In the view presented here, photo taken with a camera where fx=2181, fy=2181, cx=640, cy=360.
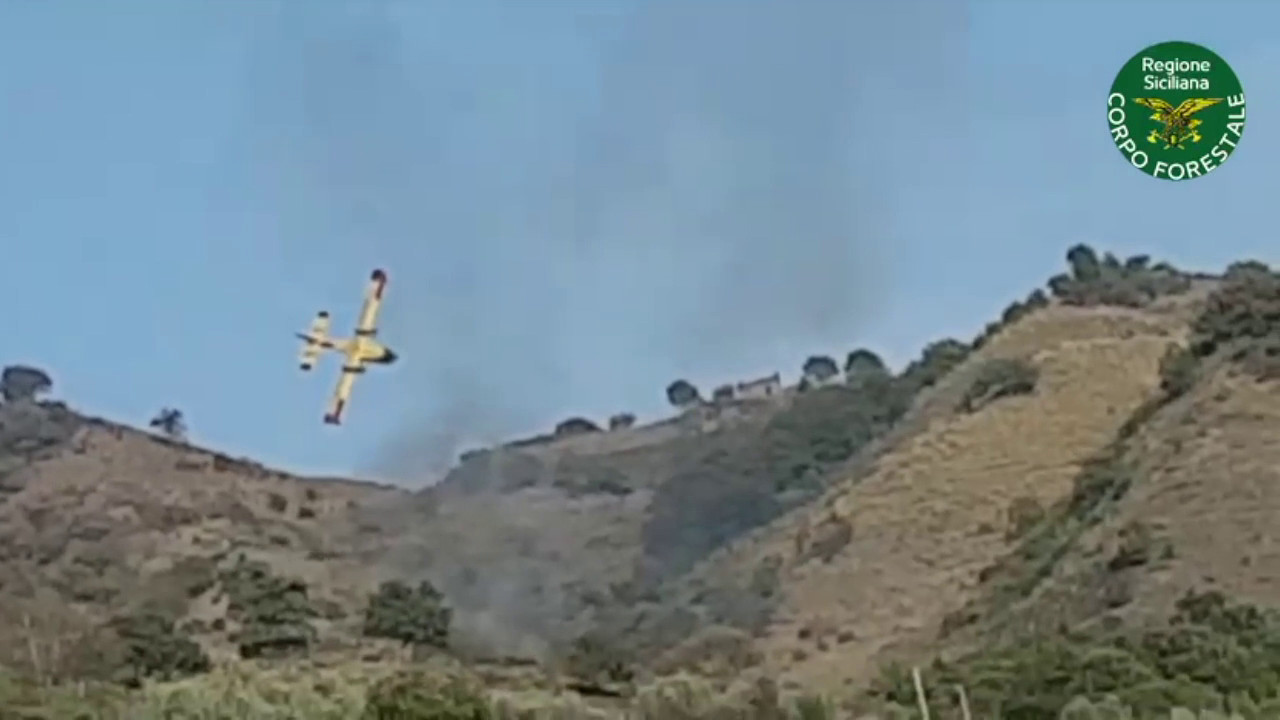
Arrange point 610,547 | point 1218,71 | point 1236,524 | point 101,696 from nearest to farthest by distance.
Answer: point 1218,71
point 101,696
point 1236,524
point 610,547

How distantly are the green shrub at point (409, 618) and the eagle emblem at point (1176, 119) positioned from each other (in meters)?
26.8

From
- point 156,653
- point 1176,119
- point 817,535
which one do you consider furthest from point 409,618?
point 1176,119

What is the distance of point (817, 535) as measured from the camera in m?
66.4

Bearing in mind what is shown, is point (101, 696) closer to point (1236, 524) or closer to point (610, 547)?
point (1236, 524)

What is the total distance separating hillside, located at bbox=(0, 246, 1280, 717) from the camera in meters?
39.2

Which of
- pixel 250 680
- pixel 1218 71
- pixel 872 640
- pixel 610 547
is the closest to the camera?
pixel 1218 71

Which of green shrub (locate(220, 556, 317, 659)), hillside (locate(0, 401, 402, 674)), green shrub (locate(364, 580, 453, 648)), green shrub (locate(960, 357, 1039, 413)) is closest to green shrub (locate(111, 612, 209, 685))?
hillside (locate(0, 401, 402, 674))

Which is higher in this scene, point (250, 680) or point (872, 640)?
point (872, 640)

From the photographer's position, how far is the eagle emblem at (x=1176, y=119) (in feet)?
91.8

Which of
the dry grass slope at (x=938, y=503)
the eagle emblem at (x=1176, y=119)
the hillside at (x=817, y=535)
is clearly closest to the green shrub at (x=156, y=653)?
the hillside at (x=817, y=535)

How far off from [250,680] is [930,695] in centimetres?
1038

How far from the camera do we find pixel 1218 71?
94.7 ft

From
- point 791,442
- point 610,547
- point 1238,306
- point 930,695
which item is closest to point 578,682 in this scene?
point 930,695

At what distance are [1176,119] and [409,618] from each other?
29.9 meters
